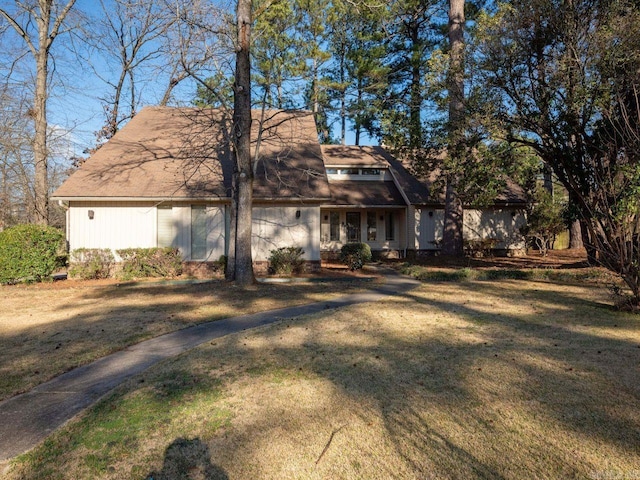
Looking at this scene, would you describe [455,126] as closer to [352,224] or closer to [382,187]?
[382,187]

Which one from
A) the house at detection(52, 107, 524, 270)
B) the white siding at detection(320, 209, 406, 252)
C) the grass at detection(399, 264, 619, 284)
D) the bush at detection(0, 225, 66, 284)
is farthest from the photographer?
the white siding at detection(320, 209, 406, 252)

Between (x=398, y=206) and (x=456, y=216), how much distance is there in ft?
9.62

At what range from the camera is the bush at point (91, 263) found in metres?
13.0

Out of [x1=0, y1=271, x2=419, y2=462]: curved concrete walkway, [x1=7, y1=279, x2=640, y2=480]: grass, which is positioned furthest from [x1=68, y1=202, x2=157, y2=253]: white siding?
[x1=7, y1=279, x2=640, y2=480]: grass

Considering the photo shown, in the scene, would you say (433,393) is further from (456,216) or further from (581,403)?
(456,216)

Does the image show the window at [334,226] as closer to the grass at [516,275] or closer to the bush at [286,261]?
the bush at [286,261]

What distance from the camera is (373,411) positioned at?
3.56m

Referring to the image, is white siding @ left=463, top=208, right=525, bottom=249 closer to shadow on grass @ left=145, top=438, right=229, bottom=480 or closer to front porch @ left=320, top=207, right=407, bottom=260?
front porch @ left=320, top=207, right=407, bottom=260

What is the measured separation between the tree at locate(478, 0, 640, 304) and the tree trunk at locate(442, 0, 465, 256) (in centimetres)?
97

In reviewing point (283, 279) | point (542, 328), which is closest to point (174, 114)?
point (283, 279)

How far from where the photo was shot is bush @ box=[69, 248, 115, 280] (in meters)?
13.0

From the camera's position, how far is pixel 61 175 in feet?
87.6

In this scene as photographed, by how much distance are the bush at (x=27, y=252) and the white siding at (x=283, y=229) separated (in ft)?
20.5

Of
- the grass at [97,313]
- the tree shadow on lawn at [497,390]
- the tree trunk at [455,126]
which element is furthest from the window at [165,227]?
the tree trunk at [455,126]
